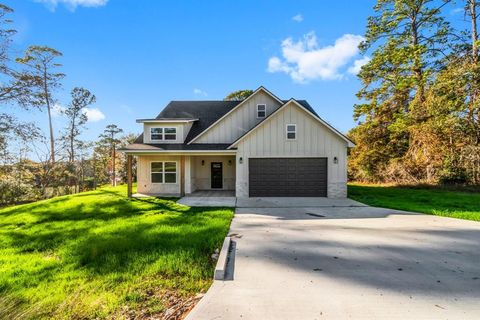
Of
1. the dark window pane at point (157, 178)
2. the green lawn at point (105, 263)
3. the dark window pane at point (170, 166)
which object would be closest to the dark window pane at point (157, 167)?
the dark window pane at point (157, 178)

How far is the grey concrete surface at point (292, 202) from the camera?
32.7 feet

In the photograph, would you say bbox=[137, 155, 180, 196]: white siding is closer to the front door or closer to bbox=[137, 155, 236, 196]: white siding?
bbox=[137, 155, 236, 196]: white siding

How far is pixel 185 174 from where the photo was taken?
13.8 meters

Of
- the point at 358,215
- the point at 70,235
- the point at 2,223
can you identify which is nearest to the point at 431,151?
the point at 358,215

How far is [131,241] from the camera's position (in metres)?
5.51

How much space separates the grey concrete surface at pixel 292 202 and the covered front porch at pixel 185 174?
2395 mm

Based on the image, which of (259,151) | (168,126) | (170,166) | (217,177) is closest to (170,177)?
(170,166)

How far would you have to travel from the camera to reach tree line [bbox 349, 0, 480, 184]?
14.9 m

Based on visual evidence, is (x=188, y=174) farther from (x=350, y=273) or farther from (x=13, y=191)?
(x=13, y=191)

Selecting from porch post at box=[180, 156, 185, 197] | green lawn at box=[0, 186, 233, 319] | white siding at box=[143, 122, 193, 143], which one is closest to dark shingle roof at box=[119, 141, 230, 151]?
white siding at box=[143, 122, 193, 143]

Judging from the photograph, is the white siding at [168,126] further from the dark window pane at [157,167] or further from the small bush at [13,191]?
the small bush at [13,191]

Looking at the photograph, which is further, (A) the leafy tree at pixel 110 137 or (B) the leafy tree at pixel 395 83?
(A) the leafy tree at pixel 110 137

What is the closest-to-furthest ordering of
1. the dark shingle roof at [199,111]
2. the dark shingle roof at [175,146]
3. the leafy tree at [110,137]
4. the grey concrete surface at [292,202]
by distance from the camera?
the grey concrete surface at [292,202], the dark shingle roof at [175,146], the dark shingle roof at [199,111], the leafy tree at [110,137]

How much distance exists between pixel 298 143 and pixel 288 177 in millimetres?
1944
